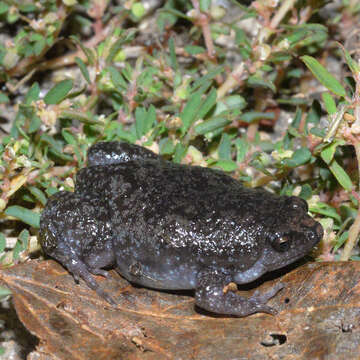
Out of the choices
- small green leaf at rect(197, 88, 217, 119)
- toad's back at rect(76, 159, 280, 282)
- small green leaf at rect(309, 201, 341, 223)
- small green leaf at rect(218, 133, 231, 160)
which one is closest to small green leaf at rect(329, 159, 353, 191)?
small green leaf at rect(309, 201, 341, 223)

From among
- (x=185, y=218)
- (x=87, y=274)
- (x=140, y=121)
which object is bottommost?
(x=87, y=274)

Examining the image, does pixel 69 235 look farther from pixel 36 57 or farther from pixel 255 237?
pixel 36 57

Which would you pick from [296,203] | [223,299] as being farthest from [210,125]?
[223,299]

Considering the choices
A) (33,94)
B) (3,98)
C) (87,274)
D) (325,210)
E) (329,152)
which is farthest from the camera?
(3,98)

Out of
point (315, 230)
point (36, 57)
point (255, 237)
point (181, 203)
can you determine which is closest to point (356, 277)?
point (315, 230)

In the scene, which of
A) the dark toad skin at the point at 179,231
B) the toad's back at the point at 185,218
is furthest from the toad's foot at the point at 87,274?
the toad's back at the point at 185,218

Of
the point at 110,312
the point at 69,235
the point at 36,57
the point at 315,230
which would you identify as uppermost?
the point at 36,57

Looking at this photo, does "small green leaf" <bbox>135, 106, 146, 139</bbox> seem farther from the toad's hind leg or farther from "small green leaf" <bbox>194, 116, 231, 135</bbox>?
the toad's hind leg

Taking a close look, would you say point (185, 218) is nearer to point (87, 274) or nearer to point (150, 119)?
point (87, 274)
